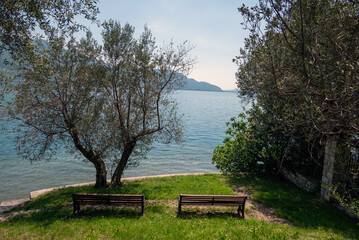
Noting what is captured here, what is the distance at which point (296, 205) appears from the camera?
34.7 feet

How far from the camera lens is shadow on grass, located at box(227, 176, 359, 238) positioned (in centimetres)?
866

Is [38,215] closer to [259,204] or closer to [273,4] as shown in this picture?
[259,204]

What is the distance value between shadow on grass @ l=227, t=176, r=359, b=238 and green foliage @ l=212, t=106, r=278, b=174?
1374 millimetres

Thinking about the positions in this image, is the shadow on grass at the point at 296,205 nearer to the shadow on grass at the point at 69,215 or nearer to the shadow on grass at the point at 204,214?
the shadow on grass at the point at 204,214

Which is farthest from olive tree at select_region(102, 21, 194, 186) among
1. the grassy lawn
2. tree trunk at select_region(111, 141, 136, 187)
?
the grassy lawn

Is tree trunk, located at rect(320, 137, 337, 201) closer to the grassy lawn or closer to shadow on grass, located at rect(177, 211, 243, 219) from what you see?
the grassy lawn

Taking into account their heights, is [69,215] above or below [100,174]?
below

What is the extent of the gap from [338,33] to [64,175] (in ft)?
67.4

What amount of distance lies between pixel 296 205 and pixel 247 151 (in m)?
6.06

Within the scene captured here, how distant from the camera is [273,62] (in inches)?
364

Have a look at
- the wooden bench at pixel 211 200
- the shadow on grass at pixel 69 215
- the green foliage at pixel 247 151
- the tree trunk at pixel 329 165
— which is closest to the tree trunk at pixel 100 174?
the shadow on grass at pixel 69 215

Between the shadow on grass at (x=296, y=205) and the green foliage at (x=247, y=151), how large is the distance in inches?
54.1

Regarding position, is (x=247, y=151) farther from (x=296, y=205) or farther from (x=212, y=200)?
(x=212, y=200)

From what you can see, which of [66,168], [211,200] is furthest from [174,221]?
[66,168]
